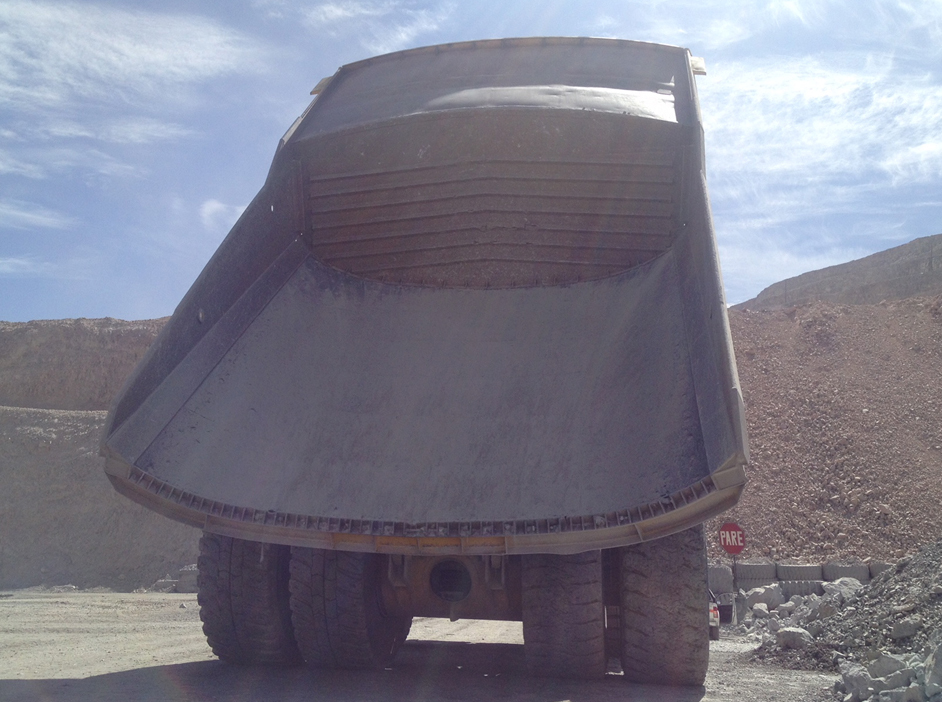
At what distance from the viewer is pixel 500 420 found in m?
5.36

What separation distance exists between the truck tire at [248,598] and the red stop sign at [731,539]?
12.1 meters

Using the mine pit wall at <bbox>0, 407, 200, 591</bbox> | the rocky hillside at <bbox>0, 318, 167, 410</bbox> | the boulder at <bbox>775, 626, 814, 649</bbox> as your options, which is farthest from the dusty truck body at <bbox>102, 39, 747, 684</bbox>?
the rocky hillside at <bbox>0, 318, 167, 410</bbox>

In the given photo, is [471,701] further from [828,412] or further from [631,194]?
[828,412]

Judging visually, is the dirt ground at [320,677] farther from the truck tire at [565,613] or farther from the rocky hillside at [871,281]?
the rocky hillside at [871,281]

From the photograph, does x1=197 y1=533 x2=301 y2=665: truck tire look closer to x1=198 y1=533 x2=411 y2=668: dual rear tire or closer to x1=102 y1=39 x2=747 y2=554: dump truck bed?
x1=198 y1=533 x2=411 y2=668: dual rear tire

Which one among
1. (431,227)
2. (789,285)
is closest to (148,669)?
(431,227)

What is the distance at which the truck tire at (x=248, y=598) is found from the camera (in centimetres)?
557

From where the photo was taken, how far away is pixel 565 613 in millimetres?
5273

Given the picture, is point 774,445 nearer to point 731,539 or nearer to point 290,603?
point 731,539

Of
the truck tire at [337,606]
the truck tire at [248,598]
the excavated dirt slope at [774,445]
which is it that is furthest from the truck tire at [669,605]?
the excavated dirt slope at [774,445]

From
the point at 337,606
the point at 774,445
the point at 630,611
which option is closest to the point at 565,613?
the point at 630,611

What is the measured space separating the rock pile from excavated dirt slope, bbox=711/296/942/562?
955 centimetres

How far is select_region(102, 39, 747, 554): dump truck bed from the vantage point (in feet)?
15.9

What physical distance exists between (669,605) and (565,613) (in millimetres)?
608
